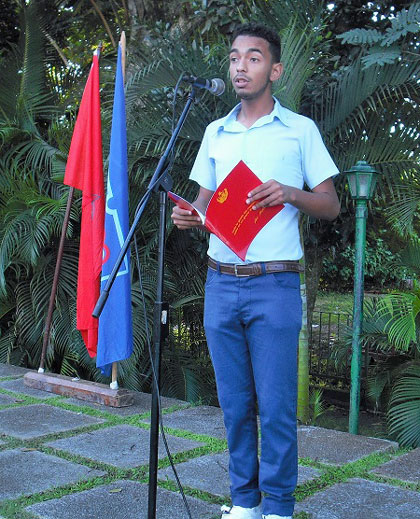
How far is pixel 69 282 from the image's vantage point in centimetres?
638

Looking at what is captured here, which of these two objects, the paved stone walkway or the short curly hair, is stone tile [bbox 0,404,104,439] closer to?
the paved stone walkway

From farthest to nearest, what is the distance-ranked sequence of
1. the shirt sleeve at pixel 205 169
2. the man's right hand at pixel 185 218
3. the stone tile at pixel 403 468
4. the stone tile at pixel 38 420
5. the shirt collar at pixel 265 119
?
1. the stone tile at pixel 38 420
2. the stone tile at pixel 403 468
3. the shirt sleeve at pixel 205 169
4. the shirt collar at pixel 265 119
5. the man's right hand at pixel 185 218

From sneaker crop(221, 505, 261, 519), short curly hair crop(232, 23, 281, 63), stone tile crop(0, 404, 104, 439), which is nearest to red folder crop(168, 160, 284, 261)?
short curly hair crop(232, 23, 281, 63)

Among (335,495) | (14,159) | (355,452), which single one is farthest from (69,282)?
(335,495)

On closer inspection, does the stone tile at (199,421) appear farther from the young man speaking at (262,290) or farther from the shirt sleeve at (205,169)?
the shirt sleeve at (205,169)

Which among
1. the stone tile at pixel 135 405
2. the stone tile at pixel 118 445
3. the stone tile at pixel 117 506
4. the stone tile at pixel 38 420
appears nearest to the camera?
the stone tile at pixel 117 506

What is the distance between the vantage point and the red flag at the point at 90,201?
192 inches

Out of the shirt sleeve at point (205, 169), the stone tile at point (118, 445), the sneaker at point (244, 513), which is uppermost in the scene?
the shirt sleeve at point (205, 169)

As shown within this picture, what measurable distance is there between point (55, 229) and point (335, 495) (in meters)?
3.86

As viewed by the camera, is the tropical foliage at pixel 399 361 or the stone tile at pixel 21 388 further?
the stone tile at pixel 21 388

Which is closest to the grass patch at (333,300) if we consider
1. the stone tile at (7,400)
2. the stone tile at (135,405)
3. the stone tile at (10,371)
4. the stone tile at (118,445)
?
the stone tile at (10,371)

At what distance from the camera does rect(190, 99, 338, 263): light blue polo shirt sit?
7.96ft

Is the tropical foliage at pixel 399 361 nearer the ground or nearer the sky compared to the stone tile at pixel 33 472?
nearer the sky

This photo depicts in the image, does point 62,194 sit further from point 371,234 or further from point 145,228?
point 371,234
